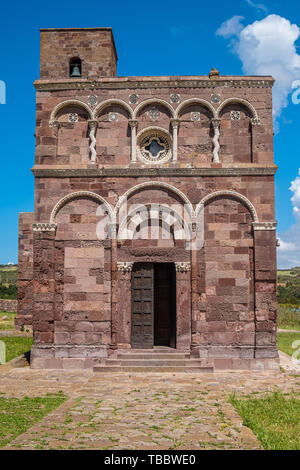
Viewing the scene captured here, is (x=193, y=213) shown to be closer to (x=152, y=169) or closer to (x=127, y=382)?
(x=152, y=169)

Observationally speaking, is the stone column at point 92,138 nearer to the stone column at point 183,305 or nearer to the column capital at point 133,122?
the column capital at point 133,122

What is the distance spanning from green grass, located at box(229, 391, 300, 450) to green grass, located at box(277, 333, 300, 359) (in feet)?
23.2

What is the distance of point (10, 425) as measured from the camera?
25.5 feet

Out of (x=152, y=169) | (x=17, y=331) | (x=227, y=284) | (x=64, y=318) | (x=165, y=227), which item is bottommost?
(x=17, y=331)

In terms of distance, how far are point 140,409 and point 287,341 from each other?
1239cm

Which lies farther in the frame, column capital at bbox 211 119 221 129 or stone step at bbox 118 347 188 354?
column capital at bbox 211 119 221 129

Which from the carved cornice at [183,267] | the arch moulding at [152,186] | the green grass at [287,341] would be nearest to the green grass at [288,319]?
the green grass at [287,341]

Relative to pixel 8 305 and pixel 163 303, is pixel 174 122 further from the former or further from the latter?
pixel 8 305

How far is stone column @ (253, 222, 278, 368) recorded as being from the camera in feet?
43.8

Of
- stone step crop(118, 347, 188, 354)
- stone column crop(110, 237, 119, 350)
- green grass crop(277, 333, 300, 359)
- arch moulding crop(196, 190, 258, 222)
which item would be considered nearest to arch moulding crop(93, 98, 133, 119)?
arch moulding crop(196, 190, 258, 222)

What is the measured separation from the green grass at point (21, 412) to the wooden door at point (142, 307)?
12.6ft

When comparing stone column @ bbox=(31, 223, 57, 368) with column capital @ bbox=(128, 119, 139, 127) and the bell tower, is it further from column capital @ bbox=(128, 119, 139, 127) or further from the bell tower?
the bell tower
